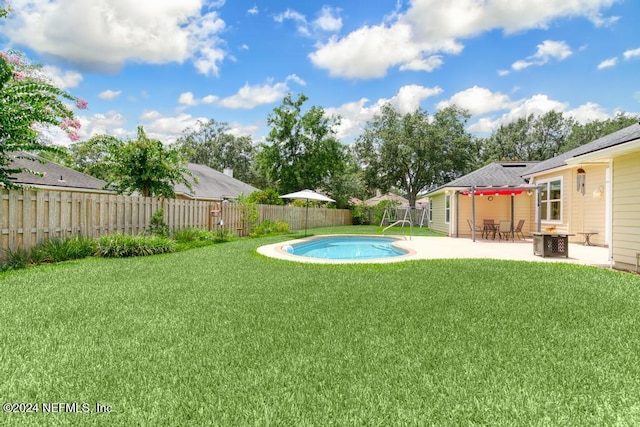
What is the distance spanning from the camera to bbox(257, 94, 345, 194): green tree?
3147 cm

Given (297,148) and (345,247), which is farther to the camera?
(297,148)

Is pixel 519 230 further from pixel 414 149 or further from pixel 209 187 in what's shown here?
pixel 414 149

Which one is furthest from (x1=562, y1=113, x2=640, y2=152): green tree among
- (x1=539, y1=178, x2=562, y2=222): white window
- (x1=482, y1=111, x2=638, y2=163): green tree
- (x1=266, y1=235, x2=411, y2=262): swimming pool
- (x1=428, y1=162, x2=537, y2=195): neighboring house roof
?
(x1=266, y1=235, x2=411, y2=262): swimming pool

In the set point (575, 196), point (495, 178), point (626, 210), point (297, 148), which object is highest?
point (297, 148)

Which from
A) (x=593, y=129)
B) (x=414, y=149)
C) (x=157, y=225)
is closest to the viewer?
(x=157, y=225)

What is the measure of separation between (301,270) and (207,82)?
706 inches

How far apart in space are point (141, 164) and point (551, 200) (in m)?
17.0

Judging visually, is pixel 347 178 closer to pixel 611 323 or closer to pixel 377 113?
pixel 377 113

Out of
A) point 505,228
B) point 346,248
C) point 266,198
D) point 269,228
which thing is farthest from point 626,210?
point 266,198

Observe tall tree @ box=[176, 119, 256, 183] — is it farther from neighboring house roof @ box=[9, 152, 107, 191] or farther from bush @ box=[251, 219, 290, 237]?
bush @ box=[251, 219, 290, 237]

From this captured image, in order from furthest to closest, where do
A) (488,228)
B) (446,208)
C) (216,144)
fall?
(216,144), (446,208), (488,228)

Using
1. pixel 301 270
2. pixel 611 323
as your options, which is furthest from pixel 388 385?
pixel 301 270

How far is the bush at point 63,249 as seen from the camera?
7500mm

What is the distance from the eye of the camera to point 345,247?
14.8 metres
